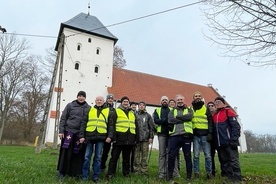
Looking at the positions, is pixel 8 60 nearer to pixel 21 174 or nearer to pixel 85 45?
pixel 85 45

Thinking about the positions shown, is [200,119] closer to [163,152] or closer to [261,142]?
[163,152]

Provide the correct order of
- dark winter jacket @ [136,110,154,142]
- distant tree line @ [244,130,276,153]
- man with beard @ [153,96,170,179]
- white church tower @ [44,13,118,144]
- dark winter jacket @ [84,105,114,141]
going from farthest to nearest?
distant tree line @ [244,130,276,153]
white church tower @ [44,13,118,144]
dark winter jacket @ [136,110,154,142]
man with beard @ [153,96,170,179]
dark winter jacket @ [84,105,114,141]

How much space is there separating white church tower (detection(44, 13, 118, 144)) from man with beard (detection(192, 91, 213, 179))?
19.1 metres

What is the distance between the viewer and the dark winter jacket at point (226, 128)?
5.26 metres

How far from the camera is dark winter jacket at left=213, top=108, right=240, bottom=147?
5.26 metres

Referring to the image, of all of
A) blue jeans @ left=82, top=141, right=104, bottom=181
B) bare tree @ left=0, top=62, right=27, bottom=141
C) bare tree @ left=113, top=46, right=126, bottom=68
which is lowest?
blue jeans @ left=82, top=141, right=104, bottom=181

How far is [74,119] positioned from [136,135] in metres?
1.47

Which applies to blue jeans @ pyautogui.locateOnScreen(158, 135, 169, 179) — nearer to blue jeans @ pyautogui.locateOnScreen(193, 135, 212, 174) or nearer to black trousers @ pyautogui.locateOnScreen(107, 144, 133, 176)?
blue jeans @ pyautogui.locateOnScreen(193, 135, 212, 174)

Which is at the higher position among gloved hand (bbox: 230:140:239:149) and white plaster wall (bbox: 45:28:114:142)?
white plaster wall (bbox: 45:28:114:142)

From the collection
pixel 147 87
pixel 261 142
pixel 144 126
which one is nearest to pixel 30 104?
pixel 147 87

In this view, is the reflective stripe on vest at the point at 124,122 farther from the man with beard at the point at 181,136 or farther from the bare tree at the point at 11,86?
the bare tree at the point at 11,86

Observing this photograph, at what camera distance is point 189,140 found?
208 inches

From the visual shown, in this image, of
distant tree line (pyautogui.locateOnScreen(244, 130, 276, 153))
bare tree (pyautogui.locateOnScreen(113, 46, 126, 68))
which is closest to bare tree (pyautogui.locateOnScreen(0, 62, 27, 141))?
bare tree (pyautogui.locateOnScreen(113, 46, 126, 68))

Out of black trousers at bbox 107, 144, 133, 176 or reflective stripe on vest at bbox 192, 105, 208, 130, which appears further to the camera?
reflective stripe on vest at bbox 192, 105, 208, 130
